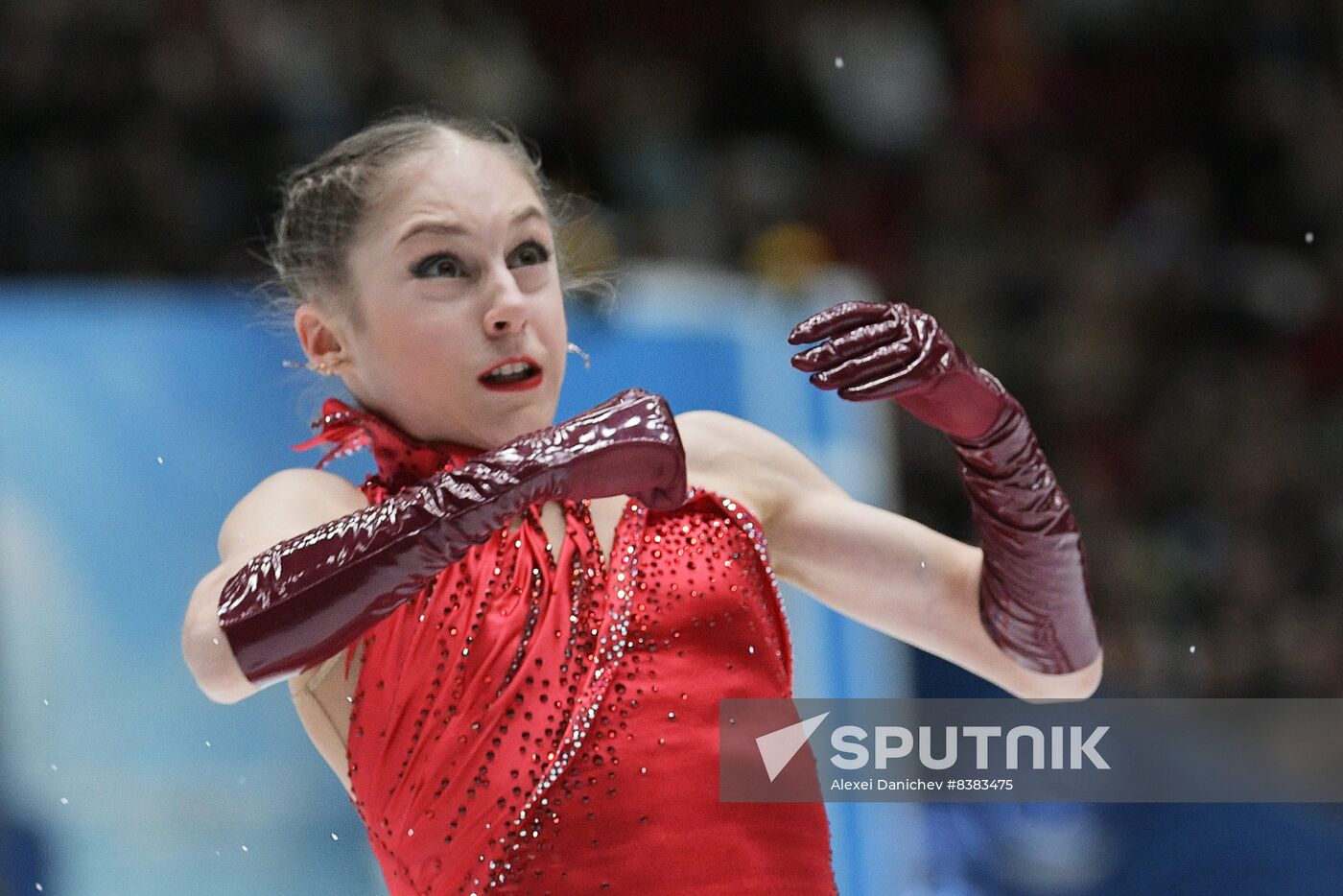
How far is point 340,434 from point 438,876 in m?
0.46

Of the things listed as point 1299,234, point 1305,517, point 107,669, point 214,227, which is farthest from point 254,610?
point 1299,234

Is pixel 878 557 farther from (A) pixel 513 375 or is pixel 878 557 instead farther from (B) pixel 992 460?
(A) pixel 513 375

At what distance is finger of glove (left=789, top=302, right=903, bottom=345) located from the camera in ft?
4.98

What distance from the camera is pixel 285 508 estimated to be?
1563 mm

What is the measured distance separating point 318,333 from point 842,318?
53 cm

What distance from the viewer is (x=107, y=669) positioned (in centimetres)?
283

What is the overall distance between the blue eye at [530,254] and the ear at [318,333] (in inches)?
7.8

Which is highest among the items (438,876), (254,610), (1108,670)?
(1108,670)

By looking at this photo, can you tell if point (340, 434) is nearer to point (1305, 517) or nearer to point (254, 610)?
point (254, 610)

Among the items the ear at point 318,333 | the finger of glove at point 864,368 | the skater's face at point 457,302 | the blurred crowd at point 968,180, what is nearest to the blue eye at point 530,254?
the skater's face at point 457,302

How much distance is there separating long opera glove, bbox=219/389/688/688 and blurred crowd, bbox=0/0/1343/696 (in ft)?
6.77

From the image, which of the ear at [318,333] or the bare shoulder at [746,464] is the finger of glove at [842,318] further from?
the ear at [318,333]

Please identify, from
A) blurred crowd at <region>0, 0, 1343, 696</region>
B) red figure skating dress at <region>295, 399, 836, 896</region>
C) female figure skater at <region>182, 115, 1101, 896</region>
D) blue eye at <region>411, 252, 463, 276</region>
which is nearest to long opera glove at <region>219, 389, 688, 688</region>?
female figure skater at <region>182, 115, 1101, 896</region>

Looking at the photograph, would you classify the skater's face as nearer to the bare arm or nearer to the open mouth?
the open mouth
